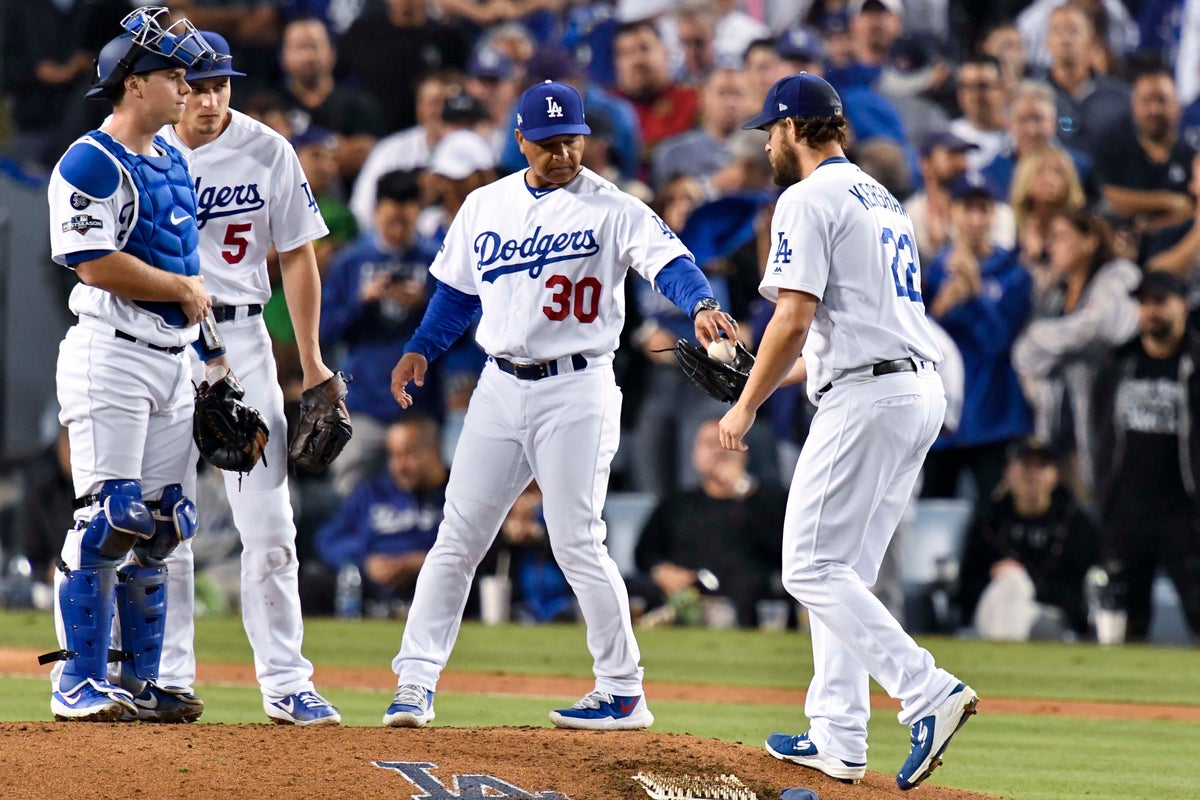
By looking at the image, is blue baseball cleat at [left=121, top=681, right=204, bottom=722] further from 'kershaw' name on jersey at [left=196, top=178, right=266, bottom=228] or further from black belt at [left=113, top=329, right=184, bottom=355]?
'kershaw' name on jersey at [left=196, top=178, right=266, bottom=228]

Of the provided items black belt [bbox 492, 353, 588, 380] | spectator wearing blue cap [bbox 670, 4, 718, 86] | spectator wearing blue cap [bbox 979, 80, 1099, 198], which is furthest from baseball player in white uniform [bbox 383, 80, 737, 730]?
spectator wearing blue cap [bbox 670, 4, 718, 86]

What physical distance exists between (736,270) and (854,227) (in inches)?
246

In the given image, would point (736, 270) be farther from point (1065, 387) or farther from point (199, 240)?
point (199, 240)

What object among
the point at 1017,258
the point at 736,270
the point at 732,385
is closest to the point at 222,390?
the point at 732,385

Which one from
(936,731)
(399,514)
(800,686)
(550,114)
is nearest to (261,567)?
(550,114)

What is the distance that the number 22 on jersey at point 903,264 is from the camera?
493 centimetres

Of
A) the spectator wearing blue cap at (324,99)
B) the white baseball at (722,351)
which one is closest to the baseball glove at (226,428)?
the white baseball at (722,351)

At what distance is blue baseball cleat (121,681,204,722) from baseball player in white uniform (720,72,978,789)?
190cm

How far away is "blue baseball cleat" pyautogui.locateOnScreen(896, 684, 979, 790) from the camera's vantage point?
15.2ft

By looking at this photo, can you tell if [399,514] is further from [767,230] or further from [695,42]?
[695,42]

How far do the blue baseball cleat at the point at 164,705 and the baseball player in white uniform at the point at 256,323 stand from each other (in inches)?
6.8

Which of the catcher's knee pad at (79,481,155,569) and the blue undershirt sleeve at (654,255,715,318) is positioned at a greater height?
the blue undershirt sleeve at (654,255,715,318)

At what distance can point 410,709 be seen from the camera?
17.3ft

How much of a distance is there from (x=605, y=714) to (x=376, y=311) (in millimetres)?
6927
